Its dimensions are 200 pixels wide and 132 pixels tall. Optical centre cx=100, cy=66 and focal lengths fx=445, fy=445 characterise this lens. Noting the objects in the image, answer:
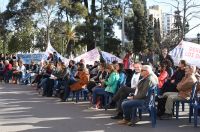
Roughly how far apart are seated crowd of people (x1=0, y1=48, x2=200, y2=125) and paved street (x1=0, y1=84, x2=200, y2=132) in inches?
16.3

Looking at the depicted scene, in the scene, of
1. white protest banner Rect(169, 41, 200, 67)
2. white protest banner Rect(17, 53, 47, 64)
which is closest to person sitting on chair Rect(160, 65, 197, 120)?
white protest banner Rect(169, 41, 200, 67)

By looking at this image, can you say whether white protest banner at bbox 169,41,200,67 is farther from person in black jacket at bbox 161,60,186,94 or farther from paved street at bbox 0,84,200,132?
paved street at bbox 0,84,200,132

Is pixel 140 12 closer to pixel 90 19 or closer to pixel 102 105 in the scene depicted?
pixel 90 19

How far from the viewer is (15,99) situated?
1580 cm

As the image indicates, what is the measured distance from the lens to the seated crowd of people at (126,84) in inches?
402

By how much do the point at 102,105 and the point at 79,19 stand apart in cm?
2740

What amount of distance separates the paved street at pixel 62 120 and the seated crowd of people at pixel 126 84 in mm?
414

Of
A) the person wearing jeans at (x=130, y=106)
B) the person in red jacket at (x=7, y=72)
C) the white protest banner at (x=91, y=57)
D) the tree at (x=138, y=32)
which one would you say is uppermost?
the tree at (x=138, y=32)

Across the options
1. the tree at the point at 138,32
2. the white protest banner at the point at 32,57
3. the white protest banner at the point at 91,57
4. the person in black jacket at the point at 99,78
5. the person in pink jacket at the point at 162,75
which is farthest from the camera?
the tree at the point at 138,32

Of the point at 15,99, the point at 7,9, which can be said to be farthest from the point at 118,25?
the point at 15,99

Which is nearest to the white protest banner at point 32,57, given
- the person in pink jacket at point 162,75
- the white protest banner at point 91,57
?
the white protest banner at point 91,57

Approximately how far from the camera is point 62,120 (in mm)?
10938

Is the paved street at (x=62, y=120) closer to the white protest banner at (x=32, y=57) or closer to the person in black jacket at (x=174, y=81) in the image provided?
the person in black jacket at (x=174, y=81)

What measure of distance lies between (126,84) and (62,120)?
306 centimetres
